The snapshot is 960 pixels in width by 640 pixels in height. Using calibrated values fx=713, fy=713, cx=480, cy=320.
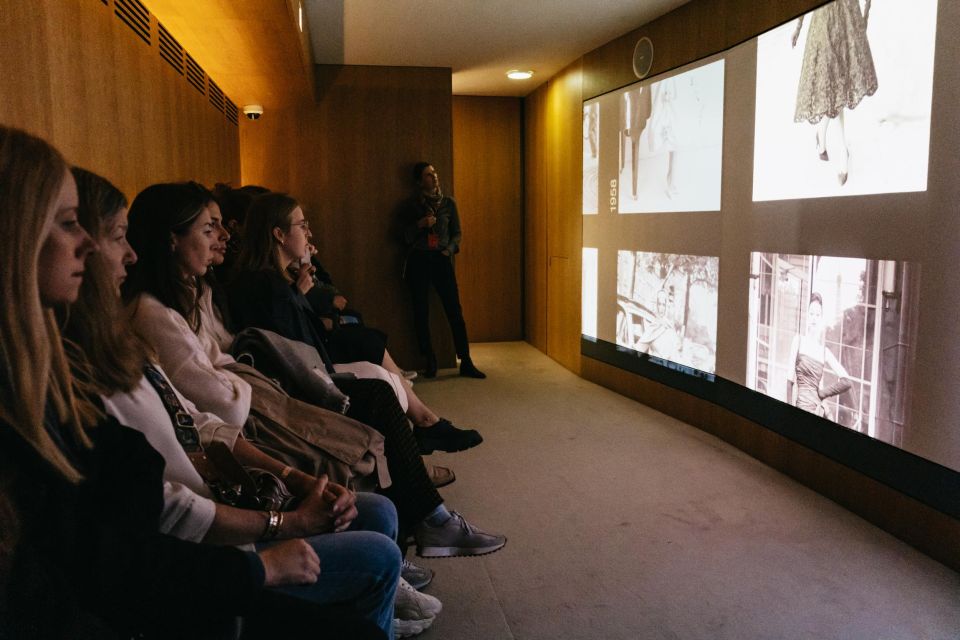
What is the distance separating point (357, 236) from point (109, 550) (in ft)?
17.3

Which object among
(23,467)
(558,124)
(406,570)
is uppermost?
(558,124)

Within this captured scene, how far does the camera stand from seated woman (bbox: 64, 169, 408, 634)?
1.16 m

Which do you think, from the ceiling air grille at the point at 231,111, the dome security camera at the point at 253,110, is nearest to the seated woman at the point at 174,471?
the ceiling air grille at the point at 231,111

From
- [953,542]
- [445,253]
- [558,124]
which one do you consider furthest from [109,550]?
[558,124]

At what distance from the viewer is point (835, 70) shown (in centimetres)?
306

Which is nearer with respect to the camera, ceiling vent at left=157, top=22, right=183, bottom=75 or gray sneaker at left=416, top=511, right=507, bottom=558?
gray sneaker at left=416, top=511, right=507, bottom=558

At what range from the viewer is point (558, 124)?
6.25 meters

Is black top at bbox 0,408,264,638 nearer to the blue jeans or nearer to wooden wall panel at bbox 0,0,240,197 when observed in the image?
the blue jeans

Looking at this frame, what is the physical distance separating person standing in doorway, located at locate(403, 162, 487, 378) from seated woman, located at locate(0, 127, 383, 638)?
16.0 ft

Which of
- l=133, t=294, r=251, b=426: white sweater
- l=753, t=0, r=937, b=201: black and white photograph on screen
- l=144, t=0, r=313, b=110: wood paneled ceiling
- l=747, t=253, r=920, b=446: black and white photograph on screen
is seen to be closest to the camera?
l=133, t=294, r=251, b=426: white sweater

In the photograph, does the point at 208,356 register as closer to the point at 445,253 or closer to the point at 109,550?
the point at 109,550

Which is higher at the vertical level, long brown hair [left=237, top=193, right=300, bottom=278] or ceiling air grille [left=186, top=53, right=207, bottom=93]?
ceiling air grille [left=186, top=53, right=207, bottom=93]

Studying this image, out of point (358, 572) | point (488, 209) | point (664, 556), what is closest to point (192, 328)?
point (358, 572)

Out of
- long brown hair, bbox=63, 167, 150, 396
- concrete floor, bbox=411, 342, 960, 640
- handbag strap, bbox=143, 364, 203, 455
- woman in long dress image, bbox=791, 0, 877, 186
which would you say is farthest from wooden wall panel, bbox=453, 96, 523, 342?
long brown hair, bbox=63, 167, 150, 396
